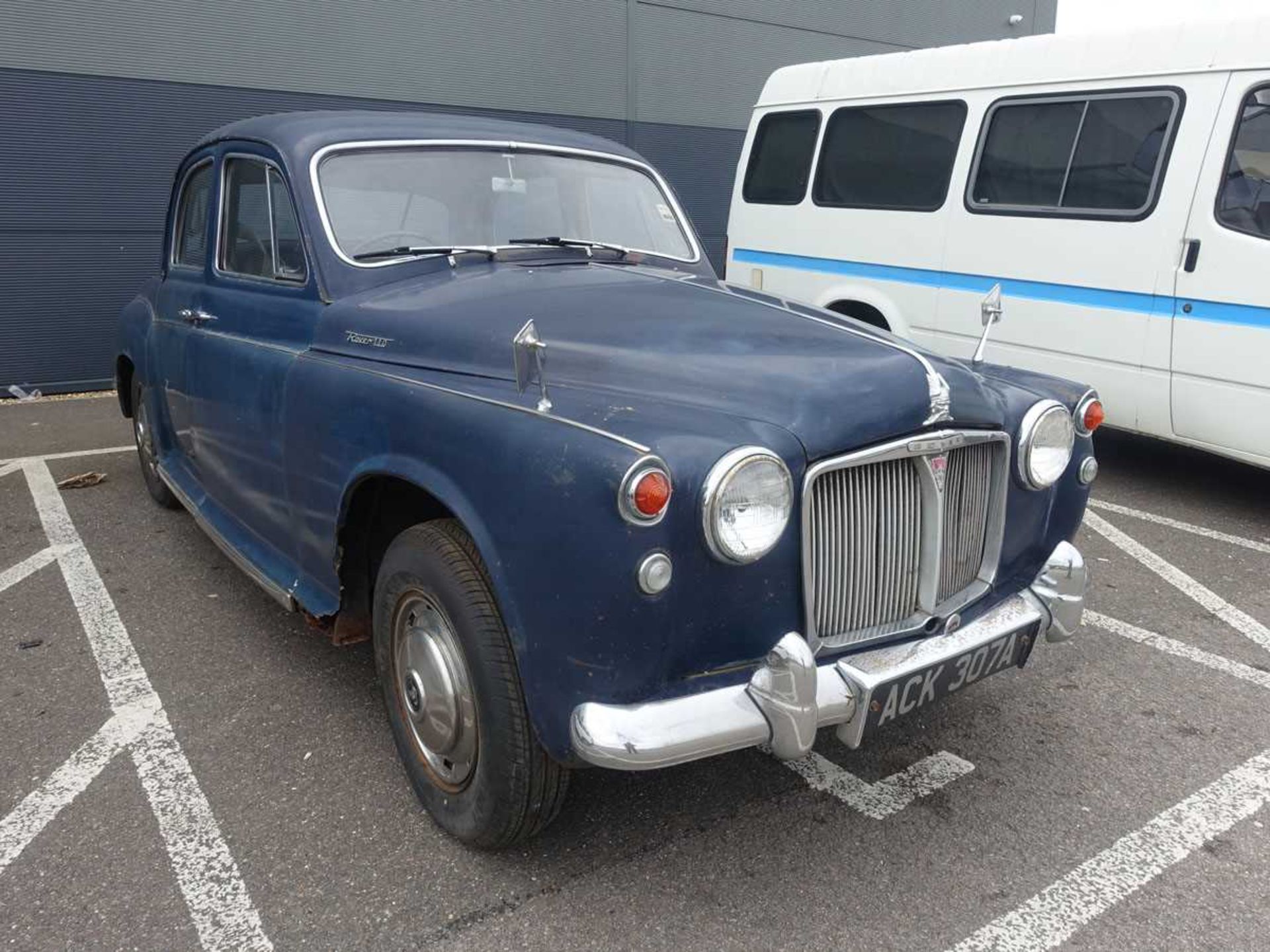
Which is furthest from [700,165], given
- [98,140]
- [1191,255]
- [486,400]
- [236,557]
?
[486,400]

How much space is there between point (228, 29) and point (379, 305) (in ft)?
22.4

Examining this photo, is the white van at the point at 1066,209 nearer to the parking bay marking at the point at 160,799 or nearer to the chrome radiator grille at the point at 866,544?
the chrome radiator grille at the point at 866,544

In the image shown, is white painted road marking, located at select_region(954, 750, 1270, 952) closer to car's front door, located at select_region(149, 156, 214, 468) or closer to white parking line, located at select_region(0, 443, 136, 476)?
car's front door, located at select_region(149, 156, 214, 468)

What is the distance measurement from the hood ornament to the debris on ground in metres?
4.39

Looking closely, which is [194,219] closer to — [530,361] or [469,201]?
[469,201]

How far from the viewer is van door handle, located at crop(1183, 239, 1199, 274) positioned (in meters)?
5.02

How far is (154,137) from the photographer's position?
820cm

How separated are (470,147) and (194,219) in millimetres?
1580

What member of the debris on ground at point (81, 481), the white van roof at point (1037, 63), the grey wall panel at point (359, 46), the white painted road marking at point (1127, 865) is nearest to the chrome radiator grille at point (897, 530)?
the white painted road marking at point (1127, 865)

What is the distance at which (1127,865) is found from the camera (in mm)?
2418

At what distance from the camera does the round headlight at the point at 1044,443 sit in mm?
2590

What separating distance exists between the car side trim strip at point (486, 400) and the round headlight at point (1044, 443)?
1.15 m

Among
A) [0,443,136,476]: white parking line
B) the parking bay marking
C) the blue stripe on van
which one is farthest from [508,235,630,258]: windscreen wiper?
[0,443,136,476]: white parking line

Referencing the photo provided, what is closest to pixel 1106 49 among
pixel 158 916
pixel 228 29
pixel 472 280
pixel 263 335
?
pixel 472 280
